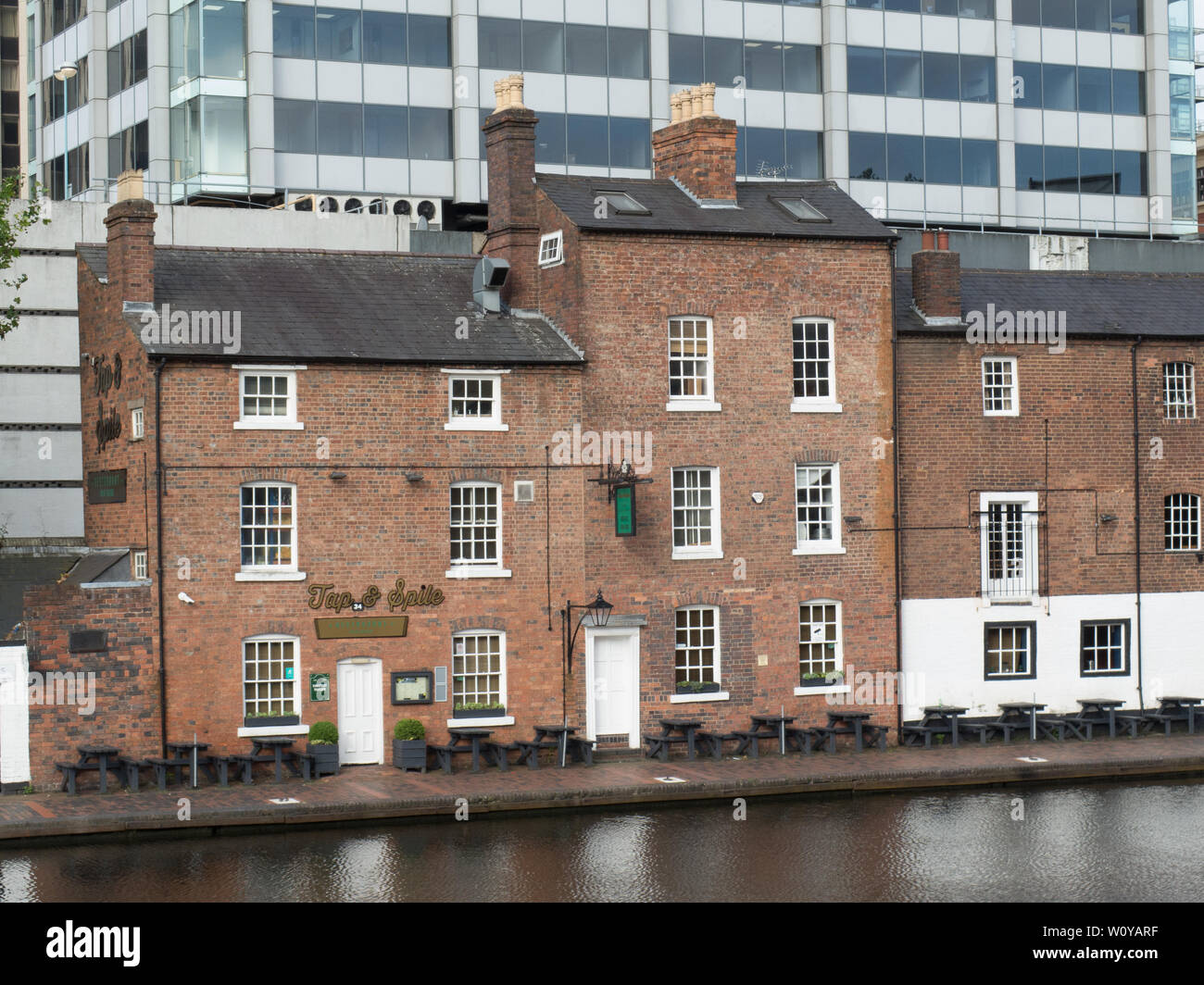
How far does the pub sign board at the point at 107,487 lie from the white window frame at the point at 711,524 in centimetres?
966

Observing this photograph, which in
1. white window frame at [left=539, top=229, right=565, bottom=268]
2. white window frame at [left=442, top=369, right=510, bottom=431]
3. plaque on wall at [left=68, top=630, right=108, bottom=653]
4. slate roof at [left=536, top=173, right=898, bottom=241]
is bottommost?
plaque on wall at [left=68, top=630, right=108, bottom=653]

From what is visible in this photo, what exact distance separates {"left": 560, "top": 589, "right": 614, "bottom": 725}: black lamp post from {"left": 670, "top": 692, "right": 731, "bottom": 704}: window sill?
1.95 m

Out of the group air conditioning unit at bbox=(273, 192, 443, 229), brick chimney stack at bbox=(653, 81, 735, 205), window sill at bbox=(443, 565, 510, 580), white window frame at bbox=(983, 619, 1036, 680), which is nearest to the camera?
window sill at bbox=(443, 565, 510, 580)

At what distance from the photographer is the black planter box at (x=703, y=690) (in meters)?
30.7

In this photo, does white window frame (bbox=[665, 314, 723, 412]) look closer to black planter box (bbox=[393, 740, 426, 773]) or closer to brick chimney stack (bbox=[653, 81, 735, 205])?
brick chimney stack (bbox=[653, 81, 735, 205])

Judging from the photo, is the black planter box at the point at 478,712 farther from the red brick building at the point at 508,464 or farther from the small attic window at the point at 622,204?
the small attic window at the point at 622,204

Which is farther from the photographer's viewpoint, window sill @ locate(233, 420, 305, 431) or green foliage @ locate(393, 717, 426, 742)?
green foliage @ locate(393, 717, 426, 742)

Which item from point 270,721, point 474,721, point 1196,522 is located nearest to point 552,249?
point 474,721

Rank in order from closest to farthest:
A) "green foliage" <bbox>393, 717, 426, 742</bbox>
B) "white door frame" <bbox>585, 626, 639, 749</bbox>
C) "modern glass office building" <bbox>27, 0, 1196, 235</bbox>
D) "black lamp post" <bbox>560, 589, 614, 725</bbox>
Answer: "green foliage" <bbox>393, 717, 426, 742</bbox> < "black lamp post" <bbox>560, 589, 614, 725</bbox> < "white door frame" <bbox>585, 626, 639, 749</bbox> < "modern glass office building" <bbox>27, 0, 1196, 235</bbox>

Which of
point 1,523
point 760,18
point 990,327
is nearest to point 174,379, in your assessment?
point 990,327

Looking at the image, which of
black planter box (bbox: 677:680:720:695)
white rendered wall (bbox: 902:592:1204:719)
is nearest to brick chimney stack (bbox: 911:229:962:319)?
white rendered wall (bbox: 902:592:1204:719)

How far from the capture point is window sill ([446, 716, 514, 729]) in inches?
1148

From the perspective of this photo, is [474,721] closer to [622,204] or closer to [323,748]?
[323,748]

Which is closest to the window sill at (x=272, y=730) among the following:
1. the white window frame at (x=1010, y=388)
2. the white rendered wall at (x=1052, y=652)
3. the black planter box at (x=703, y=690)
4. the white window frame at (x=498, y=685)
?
the white window frame at (x=498, y=685)
